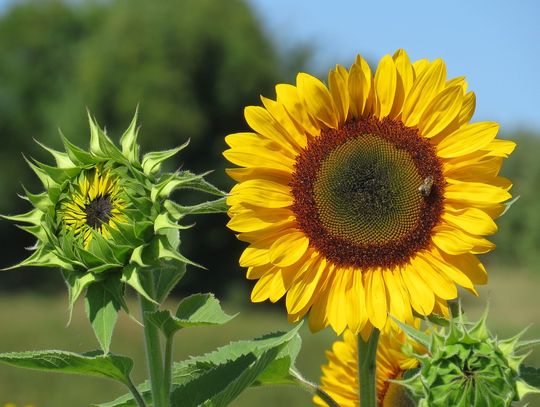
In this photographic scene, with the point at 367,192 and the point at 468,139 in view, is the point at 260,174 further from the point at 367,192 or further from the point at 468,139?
the point at 468,139

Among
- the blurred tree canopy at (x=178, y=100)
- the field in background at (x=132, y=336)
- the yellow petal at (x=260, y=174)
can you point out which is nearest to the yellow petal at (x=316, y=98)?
the yellow petal at (x=260, y=174)

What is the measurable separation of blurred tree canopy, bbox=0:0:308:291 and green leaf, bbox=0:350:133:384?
25.9 m

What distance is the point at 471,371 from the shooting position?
4.96ft

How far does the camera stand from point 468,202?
183 centimetres

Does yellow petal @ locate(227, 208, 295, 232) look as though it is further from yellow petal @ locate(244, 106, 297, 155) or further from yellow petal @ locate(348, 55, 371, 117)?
yellow petal @ locate(348, 55, 371, 117)

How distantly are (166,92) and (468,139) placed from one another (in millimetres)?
28623

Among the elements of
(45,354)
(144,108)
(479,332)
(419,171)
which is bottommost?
(479,332)

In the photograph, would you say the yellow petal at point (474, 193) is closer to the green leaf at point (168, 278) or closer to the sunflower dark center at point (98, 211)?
the green leaf at point (168, 278)

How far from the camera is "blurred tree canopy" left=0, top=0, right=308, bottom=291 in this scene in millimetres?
29953

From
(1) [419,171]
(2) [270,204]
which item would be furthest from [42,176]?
(1) [419,171]

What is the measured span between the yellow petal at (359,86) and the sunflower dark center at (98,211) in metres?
0.47

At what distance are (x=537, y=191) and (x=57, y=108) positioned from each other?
1515 cm

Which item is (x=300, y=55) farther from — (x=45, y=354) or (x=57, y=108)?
(x=45, y=354)

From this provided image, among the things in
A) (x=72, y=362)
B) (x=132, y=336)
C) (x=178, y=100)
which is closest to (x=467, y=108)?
(x=72, y=362)
